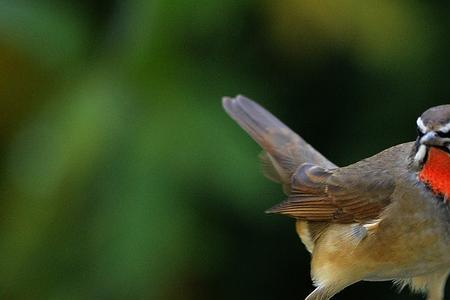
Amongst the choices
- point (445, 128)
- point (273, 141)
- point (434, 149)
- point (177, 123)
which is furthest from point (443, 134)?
point (177, 123)

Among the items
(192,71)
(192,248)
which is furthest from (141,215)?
(192,71)

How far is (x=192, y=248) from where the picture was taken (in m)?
6.65

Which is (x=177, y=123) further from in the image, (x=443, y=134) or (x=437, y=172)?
(x=443, y=134)

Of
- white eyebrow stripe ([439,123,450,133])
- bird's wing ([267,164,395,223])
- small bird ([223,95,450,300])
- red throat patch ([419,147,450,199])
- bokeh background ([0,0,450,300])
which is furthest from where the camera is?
bokeh background ([0,0,450,300])

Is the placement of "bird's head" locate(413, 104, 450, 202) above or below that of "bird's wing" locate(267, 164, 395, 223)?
above

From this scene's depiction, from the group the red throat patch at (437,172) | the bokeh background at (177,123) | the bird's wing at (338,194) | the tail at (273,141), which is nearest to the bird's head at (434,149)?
the red throat patch at (437,172)

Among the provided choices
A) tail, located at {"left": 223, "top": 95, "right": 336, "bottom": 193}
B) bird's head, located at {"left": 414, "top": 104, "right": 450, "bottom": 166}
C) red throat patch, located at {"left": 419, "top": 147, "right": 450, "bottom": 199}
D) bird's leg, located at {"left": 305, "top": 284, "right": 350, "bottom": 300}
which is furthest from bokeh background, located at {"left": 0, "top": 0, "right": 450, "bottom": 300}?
bird's head, located at {"left": 414, "top": 104, "right": 450, "bottom": 166}

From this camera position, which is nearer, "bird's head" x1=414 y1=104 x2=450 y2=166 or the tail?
"bird's head" x1=414 y1=104 x2=450 y2=166

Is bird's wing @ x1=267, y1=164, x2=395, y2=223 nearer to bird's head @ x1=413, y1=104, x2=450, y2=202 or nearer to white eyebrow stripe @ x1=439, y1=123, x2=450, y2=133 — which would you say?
bird's head @ x1=413, y1=104, x2=450, y2=202

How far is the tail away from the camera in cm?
649

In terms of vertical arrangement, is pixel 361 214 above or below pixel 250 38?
below

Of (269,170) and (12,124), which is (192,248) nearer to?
(269,170)

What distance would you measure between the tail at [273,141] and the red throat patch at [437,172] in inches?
34.9

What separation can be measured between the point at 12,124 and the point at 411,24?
1.75 meters
